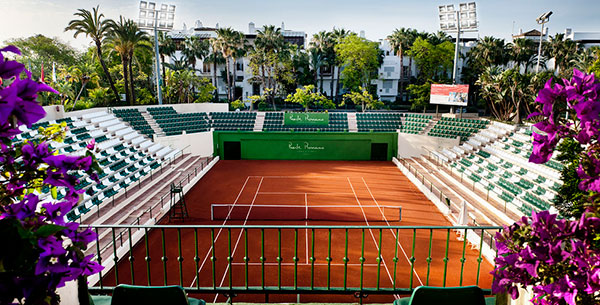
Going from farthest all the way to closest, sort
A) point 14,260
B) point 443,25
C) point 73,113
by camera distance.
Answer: point 443,25 → point 73,113 → point 14,260

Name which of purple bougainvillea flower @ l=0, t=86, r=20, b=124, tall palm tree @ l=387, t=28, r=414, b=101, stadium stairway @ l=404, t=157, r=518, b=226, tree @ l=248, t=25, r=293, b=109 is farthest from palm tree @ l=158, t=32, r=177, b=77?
purple bougainvillea flower @ l=0, t=86, r=20, b=124

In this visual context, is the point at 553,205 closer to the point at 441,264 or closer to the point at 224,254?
the point at 441,264

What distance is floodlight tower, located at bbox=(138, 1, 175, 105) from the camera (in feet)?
112

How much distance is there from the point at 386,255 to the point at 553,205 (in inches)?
275

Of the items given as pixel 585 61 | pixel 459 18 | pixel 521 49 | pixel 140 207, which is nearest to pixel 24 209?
pixel 140 207

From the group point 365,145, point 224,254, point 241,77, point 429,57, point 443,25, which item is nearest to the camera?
point 224,254

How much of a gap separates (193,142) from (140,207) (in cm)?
1331

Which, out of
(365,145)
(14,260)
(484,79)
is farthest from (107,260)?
(484,79)

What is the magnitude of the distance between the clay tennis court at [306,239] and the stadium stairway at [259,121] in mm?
4136

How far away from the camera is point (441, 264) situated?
1287 centimetres

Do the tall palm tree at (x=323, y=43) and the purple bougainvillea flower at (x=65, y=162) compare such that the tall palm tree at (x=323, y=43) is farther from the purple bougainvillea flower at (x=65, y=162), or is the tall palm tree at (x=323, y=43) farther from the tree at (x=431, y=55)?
the purple bougainvillea flower at (x=65, y=162)

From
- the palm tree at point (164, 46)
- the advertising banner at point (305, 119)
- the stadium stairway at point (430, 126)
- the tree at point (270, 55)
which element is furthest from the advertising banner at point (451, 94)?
the palm tree at point (164, 46)

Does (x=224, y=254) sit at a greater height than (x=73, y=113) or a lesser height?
lesser

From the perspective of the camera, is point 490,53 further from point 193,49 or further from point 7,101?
point 7,101
